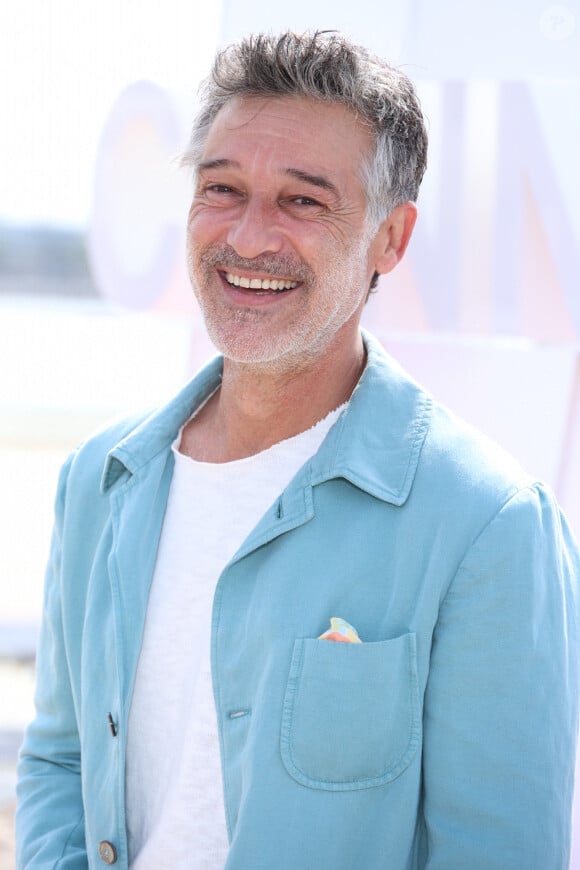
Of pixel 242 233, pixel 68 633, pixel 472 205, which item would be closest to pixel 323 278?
pixel 242 233

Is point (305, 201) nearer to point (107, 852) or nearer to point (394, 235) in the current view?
point (394, 235)

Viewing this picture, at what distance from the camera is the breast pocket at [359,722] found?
1.38 metres

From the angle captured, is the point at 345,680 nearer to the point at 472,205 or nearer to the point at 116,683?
the point at 116,683

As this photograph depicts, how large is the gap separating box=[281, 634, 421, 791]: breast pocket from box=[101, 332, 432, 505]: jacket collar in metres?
0.23

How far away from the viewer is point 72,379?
15.4 metres

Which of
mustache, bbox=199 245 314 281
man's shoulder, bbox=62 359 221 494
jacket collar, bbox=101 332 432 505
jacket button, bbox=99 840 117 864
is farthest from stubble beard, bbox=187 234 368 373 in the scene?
jacket button, bbox=99 840 117 864

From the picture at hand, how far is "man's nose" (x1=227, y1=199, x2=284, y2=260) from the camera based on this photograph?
158cm

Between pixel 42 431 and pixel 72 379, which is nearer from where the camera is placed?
pixel 42 431

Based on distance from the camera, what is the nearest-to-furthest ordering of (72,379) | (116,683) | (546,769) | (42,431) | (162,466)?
(546,769) → (116,683) → (162,466) → (42,431) → (72,379)

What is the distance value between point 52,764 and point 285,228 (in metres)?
1.04

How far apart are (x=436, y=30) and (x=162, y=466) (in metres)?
1.09

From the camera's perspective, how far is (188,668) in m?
1.57

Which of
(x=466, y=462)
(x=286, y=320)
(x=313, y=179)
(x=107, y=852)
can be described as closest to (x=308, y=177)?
(x=313, y=179)

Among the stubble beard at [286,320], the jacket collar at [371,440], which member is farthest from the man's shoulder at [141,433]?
the stubble beard at [286,320]
